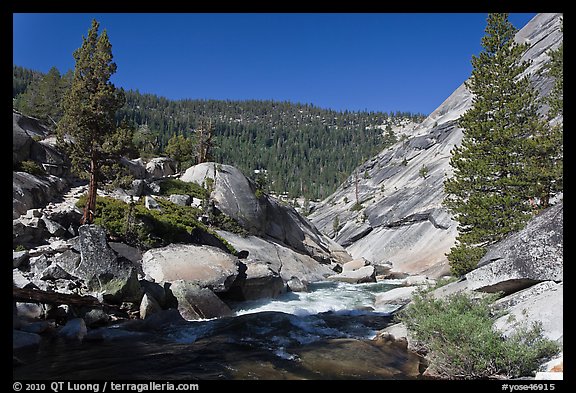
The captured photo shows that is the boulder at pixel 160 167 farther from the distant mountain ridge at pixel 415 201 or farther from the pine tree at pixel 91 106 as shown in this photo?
the distant mountain ridge at pixel 415 201

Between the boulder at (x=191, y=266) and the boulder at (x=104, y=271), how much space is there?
2807mm

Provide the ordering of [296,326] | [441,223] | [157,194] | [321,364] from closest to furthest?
[321,364] < [296,326] < [157,194] < [441,223]

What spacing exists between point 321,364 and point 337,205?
81098 mm

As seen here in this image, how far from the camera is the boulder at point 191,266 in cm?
1941

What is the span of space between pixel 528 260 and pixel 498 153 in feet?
39.1

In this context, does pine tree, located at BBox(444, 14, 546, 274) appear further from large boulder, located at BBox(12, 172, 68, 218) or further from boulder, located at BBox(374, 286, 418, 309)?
large boulder, located at BBox(12, 172, 68, 218)

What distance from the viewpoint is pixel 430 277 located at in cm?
3472

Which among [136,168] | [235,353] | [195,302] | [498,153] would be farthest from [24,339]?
[136,168]

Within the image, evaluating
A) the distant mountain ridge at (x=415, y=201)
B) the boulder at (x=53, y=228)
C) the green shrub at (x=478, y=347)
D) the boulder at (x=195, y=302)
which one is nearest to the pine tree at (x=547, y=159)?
the distant mountain ridge at (x=415, y=201)
